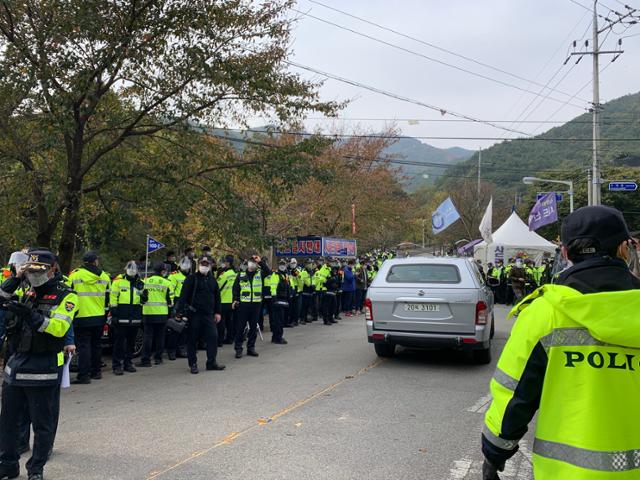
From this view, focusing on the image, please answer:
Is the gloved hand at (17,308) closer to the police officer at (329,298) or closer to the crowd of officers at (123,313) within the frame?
the crowd of officers at (123,313)

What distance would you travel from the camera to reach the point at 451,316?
8.28 metres

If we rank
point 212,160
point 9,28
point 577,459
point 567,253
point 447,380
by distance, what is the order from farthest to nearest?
point 212,160
point 9,28
point 447,380
point 567,253
point 577,459

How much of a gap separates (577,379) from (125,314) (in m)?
8.11

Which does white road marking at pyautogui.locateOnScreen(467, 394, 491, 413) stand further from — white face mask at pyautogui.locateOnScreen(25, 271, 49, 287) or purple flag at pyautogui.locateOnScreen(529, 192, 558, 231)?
purple flag at pyautogui.locateOnScreen(529, 192, 558, 231)

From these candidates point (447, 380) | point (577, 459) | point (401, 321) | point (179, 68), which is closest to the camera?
point (577, 459)

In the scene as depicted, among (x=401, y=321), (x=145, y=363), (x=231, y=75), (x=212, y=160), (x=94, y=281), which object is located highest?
(x=231, y=75)

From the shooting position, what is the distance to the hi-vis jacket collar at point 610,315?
195 cm

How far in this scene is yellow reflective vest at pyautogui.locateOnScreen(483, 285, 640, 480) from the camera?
1.94m

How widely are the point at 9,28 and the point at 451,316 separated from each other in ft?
30.1

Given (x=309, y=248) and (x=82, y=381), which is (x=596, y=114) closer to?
(x=309, y=248)

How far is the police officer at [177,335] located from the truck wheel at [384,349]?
3815 mm

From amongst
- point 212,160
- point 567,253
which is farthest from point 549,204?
→ point 567,253

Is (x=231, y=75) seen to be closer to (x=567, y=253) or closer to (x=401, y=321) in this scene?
(x=401, y=321)

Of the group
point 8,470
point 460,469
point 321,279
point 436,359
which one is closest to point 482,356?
point 436,359
